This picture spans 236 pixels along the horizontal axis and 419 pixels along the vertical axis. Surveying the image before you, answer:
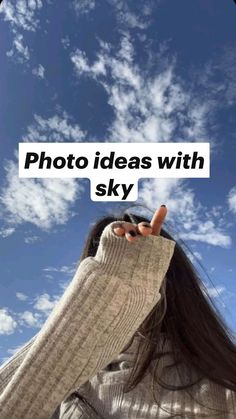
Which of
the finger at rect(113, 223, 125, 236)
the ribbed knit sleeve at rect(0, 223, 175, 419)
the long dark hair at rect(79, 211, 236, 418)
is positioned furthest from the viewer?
the long dark hair at rect(79, 211, 236, 418)

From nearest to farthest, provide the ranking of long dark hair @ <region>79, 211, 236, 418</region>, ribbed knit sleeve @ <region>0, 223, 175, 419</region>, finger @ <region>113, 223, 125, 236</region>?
ribbed knit sleeve @ <region>0, 223, 175, 419</region>
finger @ <region>113, 223, 125, 236</region>
long dark hair @ <region>79, 211, 236, 418</region>

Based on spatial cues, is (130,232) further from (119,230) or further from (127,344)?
(127,344)

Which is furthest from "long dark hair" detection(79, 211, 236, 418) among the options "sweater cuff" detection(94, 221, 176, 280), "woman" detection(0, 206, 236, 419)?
"sweater cuff" detection(94, 221, 176, 280)

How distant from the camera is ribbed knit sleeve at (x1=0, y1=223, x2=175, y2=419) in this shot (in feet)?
3.62

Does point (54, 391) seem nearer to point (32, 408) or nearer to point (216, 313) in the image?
point (32, 408)

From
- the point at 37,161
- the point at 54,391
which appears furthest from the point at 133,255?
the point at 37,161

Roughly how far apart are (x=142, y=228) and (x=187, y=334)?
0.46 meters

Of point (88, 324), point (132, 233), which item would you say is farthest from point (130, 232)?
point (88, 324)

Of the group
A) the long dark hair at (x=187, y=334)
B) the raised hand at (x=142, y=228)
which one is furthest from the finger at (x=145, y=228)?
the long dark hair at (x=187, y=334)

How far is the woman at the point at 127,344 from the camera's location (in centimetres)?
112

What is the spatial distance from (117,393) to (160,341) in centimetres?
20

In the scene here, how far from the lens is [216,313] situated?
5.17 ft

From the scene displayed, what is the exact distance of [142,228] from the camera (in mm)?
1192

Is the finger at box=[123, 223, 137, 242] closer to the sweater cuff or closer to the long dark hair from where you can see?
the sweater cuff
